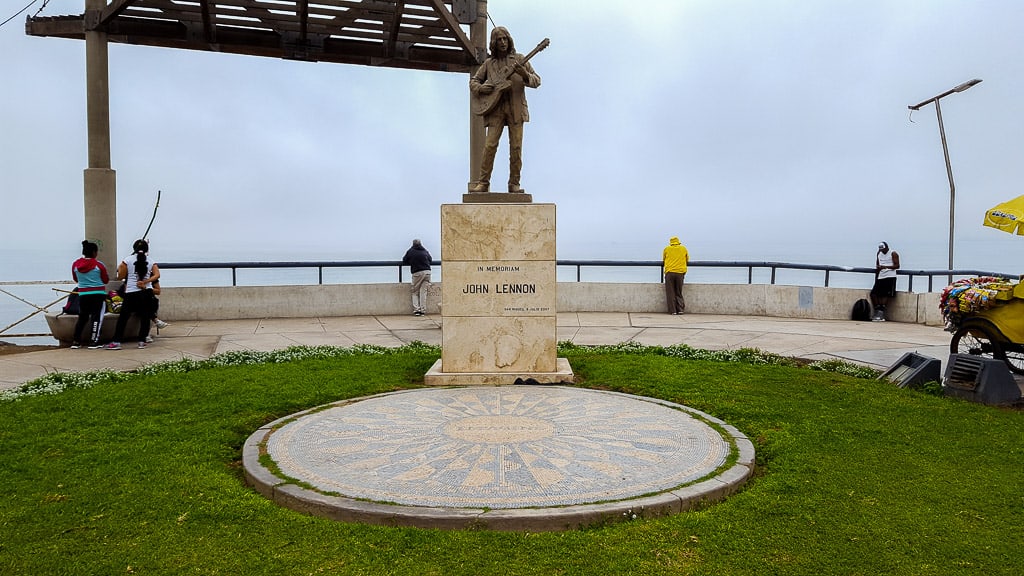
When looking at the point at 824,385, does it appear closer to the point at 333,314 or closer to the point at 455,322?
the point at 455,322

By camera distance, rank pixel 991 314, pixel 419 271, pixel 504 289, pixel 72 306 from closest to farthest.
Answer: pixel 991 314
pixel 504 289
pixel 72 306
pixel 419 271

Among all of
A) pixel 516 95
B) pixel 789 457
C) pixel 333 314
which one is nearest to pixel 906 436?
pixel 789 457

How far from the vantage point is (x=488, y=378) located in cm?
812

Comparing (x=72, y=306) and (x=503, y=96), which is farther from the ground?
(x=503, y=96)

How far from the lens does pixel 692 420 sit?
6.14 m

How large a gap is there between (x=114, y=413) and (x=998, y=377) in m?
8.37

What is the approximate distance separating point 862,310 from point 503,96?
10.2 m

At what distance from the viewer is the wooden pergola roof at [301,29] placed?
523 inches

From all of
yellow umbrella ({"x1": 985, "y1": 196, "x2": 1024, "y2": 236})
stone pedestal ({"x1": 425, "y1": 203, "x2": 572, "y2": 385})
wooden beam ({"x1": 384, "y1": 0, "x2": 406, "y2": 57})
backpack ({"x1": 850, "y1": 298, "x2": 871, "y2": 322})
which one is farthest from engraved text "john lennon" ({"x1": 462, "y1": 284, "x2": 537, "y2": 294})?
backpack ({"x1": 850, "y1": 298, "x2": 871, "y2": 322})

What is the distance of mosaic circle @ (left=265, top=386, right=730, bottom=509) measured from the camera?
437 centimetres

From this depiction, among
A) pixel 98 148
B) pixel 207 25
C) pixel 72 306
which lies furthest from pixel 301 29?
pixel 72 306

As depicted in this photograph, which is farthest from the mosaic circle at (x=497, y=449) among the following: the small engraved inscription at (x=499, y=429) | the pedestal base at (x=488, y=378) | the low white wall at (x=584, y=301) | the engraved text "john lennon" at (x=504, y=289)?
the low white wall at (x=584, y=301)

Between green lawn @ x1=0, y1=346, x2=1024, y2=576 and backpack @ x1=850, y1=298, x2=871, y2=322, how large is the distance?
8.28m

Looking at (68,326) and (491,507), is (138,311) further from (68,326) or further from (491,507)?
(491,507)
